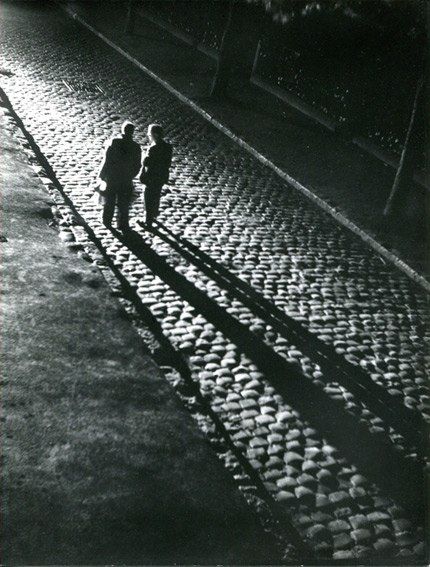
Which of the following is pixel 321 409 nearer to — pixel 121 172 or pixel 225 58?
pixel 121 172

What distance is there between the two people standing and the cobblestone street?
0.34 m

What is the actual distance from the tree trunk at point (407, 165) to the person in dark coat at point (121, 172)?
500 cm

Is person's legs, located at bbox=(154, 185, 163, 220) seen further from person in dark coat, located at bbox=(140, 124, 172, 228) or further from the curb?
the curb

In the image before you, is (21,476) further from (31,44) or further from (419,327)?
(31,44)

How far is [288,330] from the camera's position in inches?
289

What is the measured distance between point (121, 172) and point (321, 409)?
4.85 metres

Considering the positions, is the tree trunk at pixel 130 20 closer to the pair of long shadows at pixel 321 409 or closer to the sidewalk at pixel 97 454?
the pair of long shadows at pixel 321 409

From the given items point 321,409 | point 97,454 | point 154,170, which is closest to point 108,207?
point 154,170

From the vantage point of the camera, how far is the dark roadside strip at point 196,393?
4.62 m

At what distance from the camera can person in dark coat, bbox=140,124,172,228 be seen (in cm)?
930

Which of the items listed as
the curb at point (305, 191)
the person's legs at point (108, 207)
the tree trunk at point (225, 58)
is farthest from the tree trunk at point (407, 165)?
the tree trunk at point (225, 58)

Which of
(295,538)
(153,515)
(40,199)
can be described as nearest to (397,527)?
(295,538)

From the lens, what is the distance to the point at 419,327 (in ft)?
26.1

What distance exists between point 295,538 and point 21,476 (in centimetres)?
218
